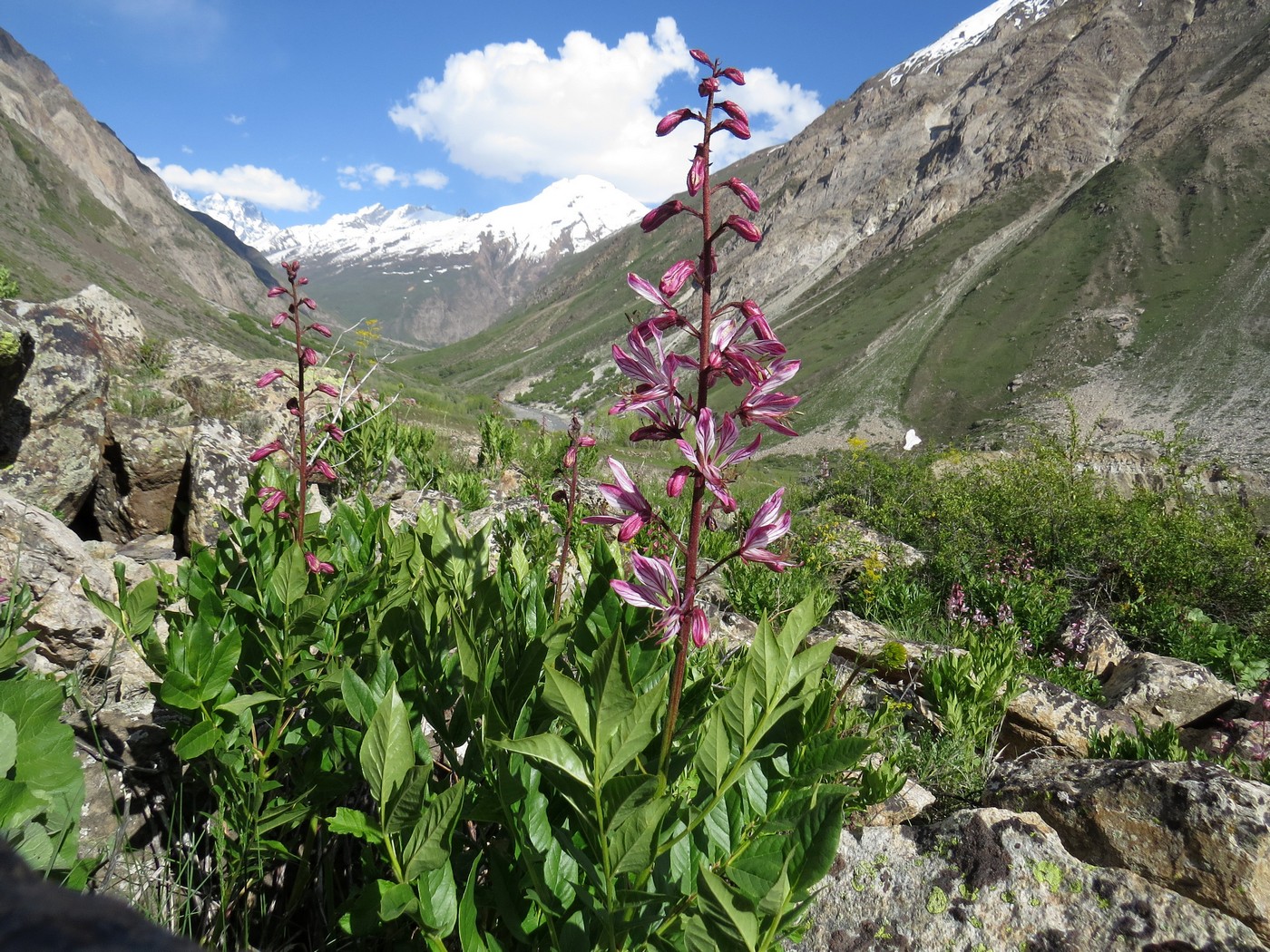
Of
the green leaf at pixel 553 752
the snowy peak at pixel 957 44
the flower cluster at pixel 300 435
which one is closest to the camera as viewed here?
the green leaf at pixel 553 752

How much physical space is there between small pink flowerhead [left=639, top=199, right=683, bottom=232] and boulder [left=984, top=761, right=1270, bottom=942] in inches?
106

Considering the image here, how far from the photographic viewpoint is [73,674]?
2240 millimetres

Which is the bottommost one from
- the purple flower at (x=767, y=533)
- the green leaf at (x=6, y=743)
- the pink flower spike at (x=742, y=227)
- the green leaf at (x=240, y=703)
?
the green leaf at (x=240, y=703)

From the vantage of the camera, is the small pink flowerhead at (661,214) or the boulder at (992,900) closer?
the boulder at (992,900)

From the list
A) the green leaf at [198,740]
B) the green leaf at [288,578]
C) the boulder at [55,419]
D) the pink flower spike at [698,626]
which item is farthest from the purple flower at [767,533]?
the boulder at [55,419]

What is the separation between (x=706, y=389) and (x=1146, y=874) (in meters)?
2.38

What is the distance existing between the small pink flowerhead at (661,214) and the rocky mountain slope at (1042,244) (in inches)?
1950

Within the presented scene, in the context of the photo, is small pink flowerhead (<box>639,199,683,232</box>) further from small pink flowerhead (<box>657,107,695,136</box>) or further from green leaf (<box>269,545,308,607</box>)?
green leaf (<box>269,545,308,607</box>)

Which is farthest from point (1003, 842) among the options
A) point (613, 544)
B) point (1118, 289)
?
point (1118, 289)

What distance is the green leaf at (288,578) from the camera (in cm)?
206

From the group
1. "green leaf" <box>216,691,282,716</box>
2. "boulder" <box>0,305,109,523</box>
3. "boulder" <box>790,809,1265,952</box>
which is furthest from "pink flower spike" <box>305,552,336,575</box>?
"boulder" <box>0,305,109,523</box>

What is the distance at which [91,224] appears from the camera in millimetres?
79000

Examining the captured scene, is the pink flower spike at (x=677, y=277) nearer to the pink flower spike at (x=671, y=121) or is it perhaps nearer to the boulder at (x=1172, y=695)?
the pink flower spike at (x=671, y=121)

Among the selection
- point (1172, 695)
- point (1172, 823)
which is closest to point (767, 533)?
point (1172, 823)
